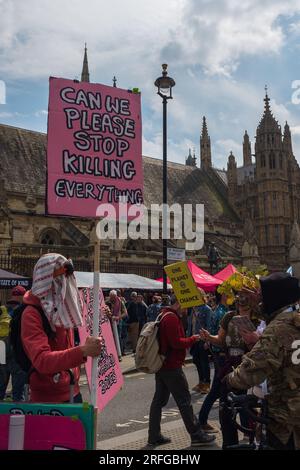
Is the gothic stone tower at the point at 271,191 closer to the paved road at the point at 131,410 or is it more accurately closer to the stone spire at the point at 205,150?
the stone spire at the point at 205,150

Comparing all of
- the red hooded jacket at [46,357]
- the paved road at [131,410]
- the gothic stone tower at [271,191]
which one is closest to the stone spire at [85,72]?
the gothic stone tower at [271,191]

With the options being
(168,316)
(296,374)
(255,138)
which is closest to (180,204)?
(255,138)

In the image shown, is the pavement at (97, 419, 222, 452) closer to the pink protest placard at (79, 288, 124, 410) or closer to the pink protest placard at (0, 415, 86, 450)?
the pink protest placard at (79, 288, 124, 410)

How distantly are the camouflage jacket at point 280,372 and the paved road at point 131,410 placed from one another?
3.69 metres

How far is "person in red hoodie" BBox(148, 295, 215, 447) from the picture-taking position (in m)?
5.55

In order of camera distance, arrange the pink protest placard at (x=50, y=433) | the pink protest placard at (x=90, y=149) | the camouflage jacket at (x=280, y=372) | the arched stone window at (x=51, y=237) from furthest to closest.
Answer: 1. the arched stone window at (x=51, y=237)
2. the pink protest placard at (x=90, y=149)
3. the camouflage jacket at (x=280, y=372)
4. the pink protest placard at (x=50, y=433)

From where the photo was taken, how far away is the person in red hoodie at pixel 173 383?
5.55 metres

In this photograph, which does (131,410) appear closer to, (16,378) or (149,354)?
(16,378)

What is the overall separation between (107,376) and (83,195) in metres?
1.76

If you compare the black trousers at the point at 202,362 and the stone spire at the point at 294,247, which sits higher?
the stone spire at the point at 294,247

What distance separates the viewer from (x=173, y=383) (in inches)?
221

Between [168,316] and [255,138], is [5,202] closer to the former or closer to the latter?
[168,316]

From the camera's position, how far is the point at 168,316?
573 centimetres

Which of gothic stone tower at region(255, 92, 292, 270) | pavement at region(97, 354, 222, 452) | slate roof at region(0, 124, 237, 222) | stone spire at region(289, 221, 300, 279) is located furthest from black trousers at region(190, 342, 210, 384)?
gothic stone tower at region(255, 92, 292, 270)
